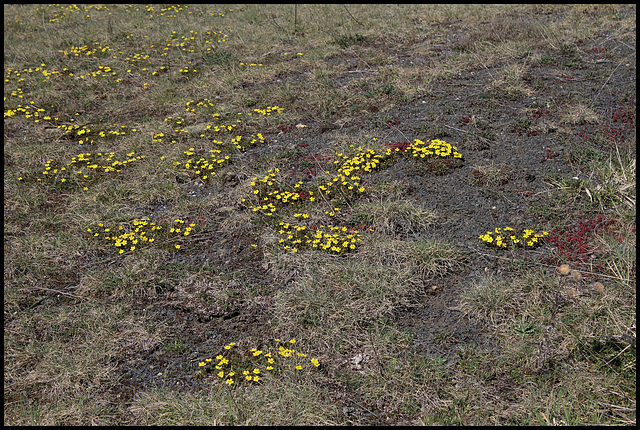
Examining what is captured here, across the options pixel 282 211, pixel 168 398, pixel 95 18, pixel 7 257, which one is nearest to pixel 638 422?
pixel 168 398

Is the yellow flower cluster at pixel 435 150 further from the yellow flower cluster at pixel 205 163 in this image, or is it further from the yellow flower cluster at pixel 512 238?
the yellow flower cluster at pixel 205 163

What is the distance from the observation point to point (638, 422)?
Answer: 2674 millimetres

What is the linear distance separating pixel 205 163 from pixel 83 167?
1.46 metres

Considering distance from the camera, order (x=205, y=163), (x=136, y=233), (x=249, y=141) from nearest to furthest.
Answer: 1. (x=136, y=233)
2. (x=205, y=163)
3. (x=249, y=141)

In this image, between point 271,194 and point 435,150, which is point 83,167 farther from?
point 435,150

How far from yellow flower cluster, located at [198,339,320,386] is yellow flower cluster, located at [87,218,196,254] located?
1.38 m

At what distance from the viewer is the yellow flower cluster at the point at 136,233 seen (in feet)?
14.6

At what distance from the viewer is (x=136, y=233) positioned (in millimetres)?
4578

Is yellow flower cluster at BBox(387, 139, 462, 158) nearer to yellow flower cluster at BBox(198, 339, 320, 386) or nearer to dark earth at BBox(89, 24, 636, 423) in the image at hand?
dark earth at BBox(89, 24, 636, 423)

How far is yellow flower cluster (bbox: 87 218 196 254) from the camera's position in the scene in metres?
4.44

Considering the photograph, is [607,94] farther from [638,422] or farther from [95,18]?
[95,18]

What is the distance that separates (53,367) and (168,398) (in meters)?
0.88

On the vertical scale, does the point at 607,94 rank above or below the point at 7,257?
above

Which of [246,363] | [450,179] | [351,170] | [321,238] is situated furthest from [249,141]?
[246,363]
